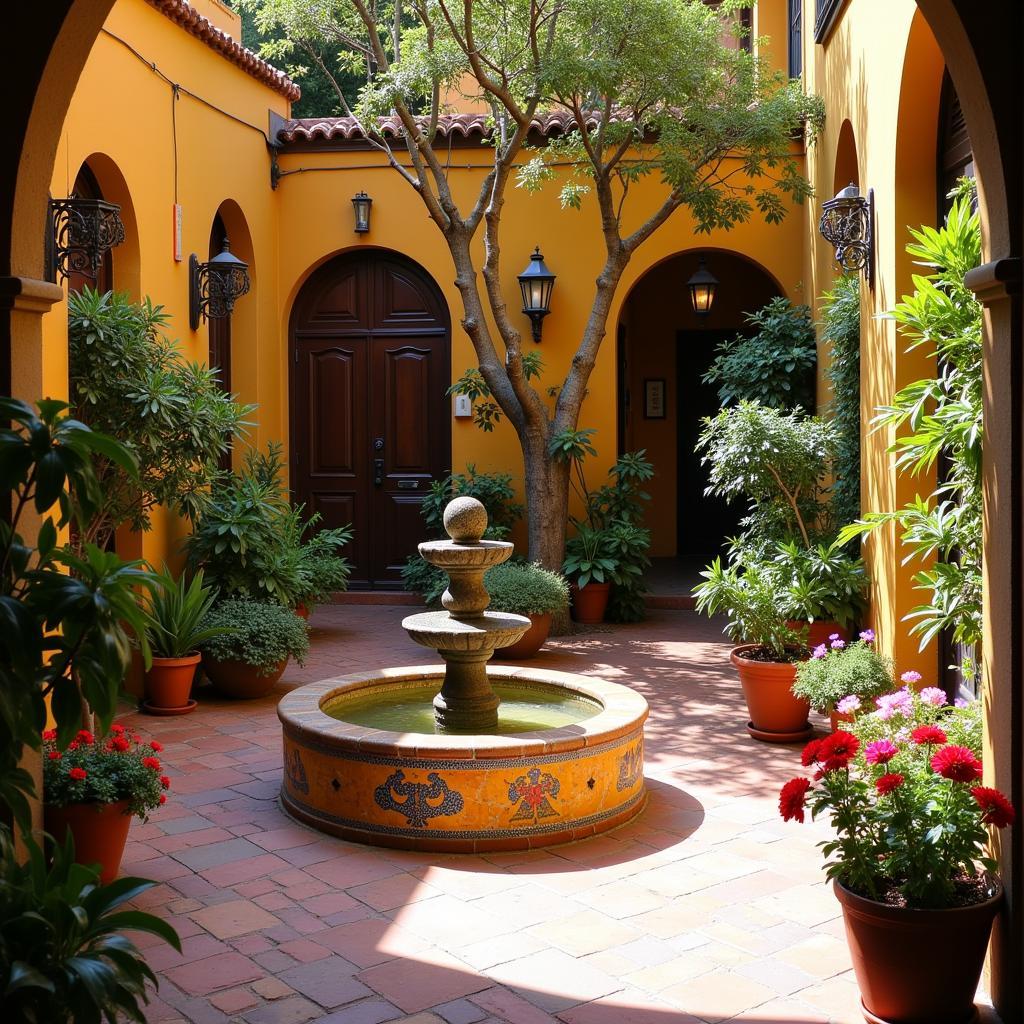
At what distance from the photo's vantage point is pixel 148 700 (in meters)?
7.67

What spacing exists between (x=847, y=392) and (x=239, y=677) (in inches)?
174

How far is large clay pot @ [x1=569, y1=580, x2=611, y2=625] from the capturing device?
1047cm

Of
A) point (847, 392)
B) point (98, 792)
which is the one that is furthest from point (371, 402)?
point (98, 792)

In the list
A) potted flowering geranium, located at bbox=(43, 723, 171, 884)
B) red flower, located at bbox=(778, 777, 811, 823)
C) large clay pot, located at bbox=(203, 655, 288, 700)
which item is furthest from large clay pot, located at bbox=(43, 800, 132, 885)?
large clay pot, located at bbox=(203, 655, 288, 700)

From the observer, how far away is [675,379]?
1466cm

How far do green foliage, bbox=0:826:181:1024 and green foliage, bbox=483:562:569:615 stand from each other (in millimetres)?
6380

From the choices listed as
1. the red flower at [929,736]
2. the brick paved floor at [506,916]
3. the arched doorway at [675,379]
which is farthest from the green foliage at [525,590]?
the red flower at [929,736]

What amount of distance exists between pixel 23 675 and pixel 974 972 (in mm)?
2630

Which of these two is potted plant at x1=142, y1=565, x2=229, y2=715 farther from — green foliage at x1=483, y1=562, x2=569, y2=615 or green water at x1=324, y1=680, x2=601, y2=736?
green foliage at x1=483, y1=562, x2=569, y2=615

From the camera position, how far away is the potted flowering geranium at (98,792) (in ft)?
14.0

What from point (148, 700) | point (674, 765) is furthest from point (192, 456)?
point (674, 765)

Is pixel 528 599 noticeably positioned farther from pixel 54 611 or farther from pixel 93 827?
pixel 54 611

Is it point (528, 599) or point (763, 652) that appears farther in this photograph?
point (528, 599)

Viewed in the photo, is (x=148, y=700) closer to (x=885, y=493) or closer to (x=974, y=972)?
(x=885, y=493)
